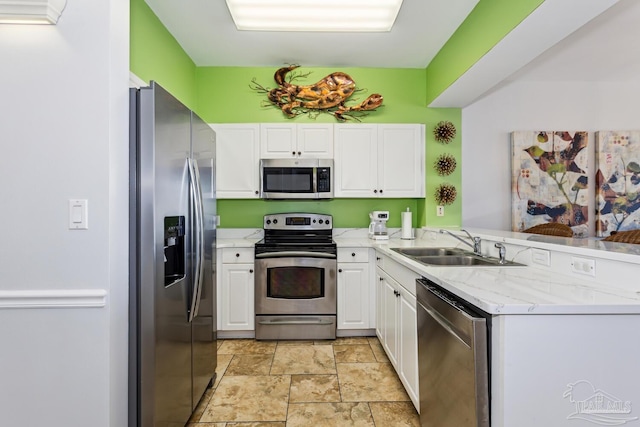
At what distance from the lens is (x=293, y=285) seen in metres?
3.14

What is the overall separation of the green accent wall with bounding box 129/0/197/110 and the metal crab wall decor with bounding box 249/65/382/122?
669 mm

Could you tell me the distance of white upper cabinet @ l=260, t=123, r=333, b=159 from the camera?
3393 mm

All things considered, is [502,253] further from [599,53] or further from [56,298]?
[599,53]

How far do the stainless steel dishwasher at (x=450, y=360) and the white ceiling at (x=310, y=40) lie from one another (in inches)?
80.6

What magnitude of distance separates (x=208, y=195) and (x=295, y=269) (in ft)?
4.06

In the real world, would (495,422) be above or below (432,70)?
below

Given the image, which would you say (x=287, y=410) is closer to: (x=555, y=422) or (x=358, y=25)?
(x=555, y=422)

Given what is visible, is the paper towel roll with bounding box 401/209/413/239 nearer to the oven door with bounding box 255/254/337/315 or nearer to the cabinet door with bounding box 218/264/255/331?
the oven door with bounding box 255/254/337/315

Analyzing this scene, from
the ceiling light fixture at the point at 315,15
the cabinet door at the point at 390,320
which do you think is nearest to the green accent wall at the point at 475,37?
the ceiling light fixture at the point at 315,15

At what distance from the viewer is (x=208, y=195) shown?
86.3 inches

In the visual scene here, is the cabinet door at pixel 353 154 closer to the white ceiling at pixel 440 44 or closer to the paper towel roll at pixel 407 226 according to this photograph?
the paper towel roll at pixel 407 226

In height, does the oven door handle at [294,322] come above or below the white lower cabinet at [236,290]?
below

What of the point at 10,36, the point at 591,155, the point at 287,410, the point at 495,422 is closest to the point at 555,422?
the point at 495,422

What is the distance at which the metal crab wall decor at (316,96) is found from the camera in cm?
348
